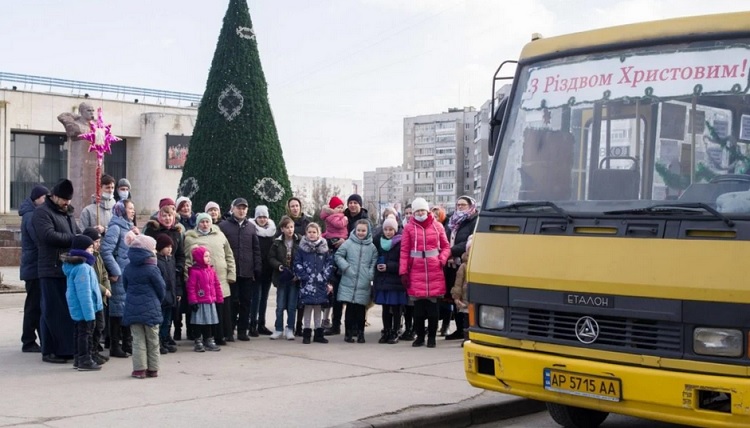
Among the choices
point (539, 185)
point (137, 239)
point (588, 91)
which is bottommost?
point (137, 239)

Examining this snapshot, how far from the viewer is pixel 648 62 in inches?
263

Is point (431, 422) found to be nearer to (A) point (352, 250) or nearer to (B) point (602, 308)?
(B) point (602, 308)

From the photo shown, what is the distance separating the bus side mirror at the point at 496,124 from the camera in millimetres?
7468

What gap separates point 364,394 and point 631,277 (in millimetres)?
3283

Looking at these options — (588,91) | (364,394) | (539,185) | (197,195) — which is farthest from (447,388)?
(197,195)

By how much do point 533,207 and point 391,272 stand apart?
5814 mm

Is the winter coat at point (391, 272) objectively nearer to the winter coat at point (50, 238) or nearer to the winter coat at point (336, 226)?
the winter coat at point (336, 226)

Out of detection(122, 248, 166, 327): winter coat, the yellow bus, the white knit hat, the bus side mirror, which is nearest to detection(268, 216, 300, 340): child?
the white knit hat

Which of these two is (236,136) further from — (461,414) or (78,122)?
(78,122)

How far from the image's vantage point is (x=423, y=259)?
11.8 meters

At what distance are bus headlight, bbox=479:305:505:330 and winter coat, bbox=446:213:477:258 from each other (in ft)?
17.7

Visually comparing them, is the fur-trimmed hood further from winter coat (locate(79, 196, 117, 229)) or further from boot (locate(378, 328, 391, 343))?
winter coat (locate(79, 196, 117, 229))

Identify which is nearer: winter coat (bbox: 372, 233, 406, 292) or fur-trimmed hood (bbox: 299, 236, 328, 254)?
fur-trimmed hood (bbox: 299, 236, 328, 254)

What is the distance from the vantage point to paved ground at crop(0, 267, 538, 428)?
7.44 metres
